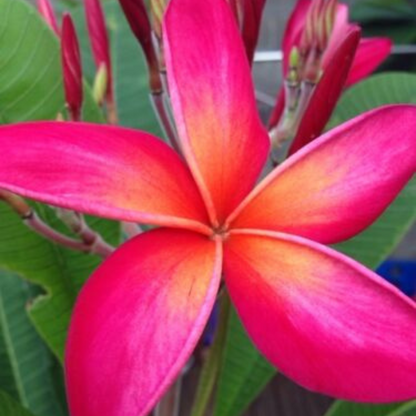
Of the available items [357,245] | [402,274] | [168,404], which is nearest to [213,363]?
[168,404]

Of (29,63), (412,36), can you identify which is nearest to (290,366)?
(29,63)

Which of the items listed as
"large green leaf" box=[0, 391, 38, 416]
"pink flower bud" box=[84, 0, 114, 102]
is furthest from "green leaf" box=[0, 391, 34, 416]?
"pink flower bud" box=[84, 0, 114, 102]

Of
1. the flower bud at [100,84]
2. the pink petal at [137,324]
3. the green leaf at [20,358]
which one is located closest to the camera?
the pink petal at [137,324]

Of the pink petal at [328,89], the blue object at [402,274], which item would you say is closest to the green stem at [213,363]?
the pink petal at [328,89]

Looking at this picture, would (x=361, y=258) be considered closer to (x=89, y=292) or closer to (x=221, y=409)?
(x=221, y=409)

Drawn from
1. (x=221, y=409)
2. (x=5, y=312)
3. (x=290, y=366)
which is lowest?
(x=221, y=409)

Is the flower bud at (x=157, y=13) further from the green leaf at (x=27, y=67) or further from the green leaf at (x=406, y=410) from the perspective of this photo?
the green leaf at (x=406, y=410)
